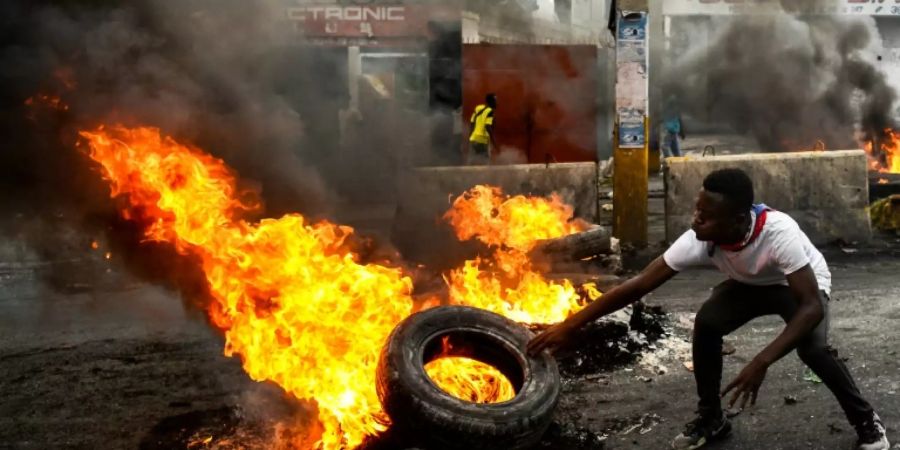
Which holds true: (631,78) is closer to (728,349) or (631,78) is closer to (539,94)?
(728,349)

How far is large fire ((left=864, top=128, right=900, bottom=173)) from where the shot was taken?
55.5 feet

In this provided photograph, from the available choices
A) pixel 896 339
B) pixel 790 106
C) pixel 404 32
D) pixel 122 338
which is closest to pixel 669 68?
pixel 790 106

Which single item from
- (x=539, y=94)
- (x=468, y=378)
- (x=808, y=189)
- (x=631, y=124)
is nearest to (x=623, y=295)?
(x=468, y=378)

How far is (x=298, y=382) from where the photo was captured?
476 cm

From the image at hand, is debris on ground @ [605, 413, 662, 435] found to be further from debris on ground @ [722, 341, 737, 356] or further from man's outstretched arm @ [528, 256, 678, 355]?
debris on ground @ [722, 341, 737, 356]

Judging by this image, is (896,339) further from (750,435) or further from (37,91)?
(37,91)

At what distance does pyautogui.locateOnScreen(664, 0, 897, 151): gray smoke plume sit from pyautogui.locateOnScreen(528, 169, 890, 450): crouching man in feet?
54.9

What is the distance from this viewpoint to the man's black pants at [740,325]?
3.95 m

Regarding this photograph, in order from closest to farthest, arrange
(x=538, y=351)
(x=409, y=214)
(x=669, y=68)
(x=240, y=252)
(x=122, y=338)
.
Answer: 1. (x=538, y=351)
2. (x=240, y=252)
3. (x=122, y=338)
4. (x=409, y=214)
5. (x=669, y=68)

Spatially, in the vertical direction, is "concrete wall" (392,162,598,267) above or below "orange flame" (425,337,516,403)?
above

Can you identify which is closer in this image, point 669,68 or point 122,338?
point 122,338

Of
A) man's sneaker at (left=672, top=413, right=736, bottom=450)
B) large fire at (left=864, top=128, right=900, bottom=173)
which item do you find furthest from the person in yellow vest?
man's sneaker at (left=672, top=413, right=736, bottom=450)

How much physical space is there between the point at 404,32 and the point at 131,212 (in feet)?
50.5

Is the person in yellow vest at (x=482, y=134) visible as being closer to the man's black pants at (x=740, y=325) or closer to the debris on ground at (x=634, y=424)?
the debris on ground at (x=634, y=424)
